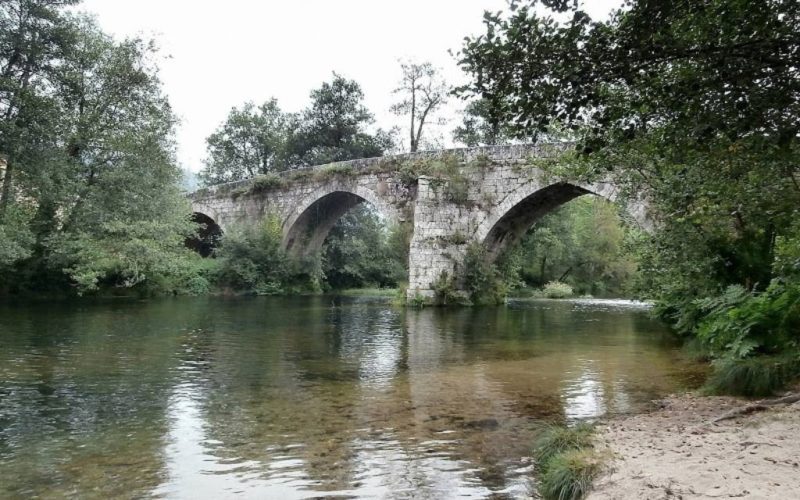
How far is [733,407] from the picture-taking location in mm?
5402

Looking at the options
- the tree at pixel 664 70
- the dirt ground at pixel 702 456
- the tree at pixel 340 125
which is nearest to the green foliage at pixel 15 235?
the tree at pixel 664 70

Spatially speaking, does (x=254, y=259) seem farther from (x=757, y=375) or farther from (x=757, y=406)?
(x=757, y=406)

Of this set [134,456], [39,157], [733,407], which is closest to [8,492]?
[134,456]

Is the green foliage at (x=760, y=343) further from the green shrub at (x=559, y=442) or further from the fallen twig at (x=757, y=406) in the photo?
the green shrub at (x=559, y=442)

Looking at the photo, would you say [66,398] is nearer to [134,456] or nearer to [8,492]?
[134,456]

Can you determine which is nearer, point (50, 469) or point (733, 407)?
point (50, 469)

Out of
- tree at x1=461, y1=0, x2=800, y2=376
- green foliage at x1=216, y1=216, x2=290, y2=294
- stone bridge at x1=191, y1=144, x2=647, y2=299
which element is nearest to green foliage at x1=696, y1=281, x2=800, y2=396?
tree at x1=461, y1=0, x2=800, y2=376

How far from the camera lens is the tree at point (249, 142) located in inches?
1619

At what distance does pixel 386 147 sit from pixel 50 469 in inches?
1310

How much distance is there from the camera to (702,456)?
12.5 ft

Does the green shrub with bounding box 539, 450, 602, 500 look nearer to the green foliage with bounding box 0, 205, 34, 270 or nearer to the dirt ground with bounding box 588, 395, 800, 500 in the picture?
the dirt ground with bounding box 588, 395, 800, 500

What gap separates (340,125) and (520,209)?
18247 mm

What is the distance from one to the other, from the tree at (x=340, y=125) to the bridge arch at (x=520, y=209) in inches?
623

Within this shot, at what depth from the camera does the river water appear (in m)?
4.04
